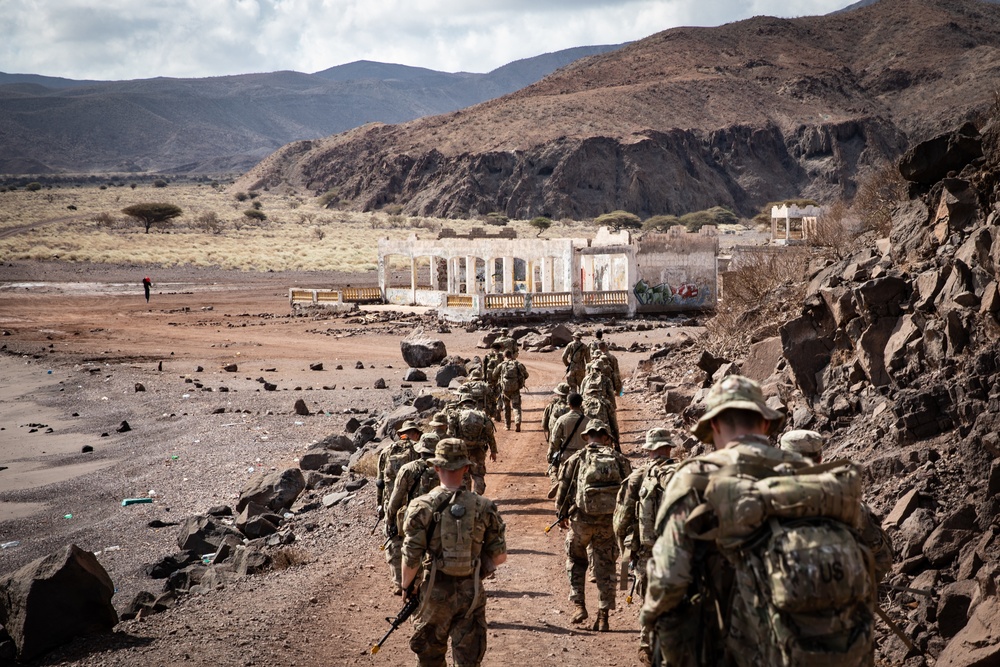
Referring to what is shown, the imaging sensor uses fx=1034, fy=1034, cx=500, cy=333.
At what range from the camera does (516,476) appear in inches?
567

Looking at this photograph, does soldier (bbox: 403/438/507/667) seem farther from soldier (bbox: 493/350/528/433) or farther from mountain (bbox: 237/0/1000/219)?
mountain (bbox: 237/0/1000/219)

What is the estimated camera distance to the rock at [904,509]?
8.03m

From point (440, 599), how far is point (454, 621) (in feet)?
0.62

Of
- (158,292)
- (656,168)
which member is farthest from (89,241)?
(656,168)

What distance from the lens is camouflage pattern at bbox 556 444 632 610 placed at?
8.34 metres

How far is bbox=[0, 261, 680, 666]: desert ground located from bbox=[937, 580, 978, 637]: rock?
2.29 meters

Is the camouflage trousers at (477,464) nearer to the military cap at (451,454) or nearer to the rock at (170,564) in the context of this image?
the rock at (170,564)

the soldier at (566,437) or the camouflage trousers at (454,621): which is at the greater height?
the soldier at (566,437)

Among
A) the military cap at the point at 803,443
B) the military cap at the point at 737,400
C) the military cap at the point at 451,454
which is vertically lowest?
the military cap at the point at 451,454

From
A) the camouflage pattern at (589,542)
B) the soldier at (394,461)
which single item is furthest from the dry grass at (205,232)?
the camouflage pattern at (589,542)

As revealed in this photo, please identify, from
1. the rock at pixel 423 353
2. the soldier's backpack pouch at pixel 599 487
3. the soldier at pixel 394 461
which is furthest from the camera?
the rock at pixel 423 353

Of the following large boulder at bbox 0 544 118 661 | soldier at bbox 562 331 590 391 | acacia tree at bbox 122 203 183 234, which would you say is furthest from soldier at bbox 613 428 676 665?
acacia tree at bbox 122 203 183 234

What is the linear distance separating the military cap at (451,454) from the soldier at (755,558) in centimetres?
206

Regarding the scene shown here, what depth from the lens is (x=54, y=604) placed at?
925 cm
